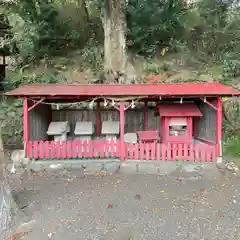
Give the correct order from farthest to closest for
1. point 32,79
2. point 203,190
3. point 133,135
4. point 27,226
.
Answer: point 32,79, point 133,135, point 203,190, point 27,226

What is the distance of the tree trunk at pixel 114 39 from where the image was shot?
42.6ft

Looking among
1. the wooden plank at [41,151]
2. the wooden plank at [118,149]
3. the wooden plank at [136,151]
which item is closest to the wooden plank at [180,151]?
Answer: the wooden plank at [136,151]

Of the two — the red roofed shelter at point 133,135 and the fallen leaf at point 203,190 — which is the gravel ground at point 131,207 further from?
the red roofed shelter at point 133,135

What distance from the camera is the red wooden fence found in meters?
8.71

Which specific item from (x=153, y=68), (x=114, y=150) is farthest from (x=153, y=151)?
(x=153, y=68)

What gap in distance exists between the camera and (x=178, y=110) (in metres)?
9.09

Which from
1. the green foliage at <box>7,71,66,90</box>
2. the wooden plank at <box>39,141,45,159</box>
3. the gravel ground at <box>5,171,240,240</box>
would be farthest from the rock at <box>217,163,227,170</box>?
the green foliage at <box>7,71,66,90</box>

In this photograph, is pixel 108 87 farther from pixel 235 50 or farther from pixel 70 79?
pixel 235 50

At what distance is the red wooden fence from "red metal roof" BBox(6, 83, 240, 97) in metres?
1.65

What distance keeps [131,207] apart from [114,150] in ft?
11.7

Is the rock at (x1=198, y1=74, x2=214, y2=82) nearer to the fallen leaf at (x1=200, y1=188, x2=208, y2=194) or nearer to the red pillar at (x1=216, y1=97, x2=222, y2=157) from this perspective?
the red pillar at (x1=216, y1=97, x2=222, y2=157)

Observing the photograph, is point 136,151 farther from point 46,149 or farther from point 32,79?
point 32,79

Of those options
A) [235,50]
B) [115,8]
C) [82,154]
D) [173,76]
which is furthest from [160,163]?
[235,50]

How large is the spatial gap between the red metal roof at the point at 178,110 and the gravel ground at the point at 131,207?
2.24 meters
